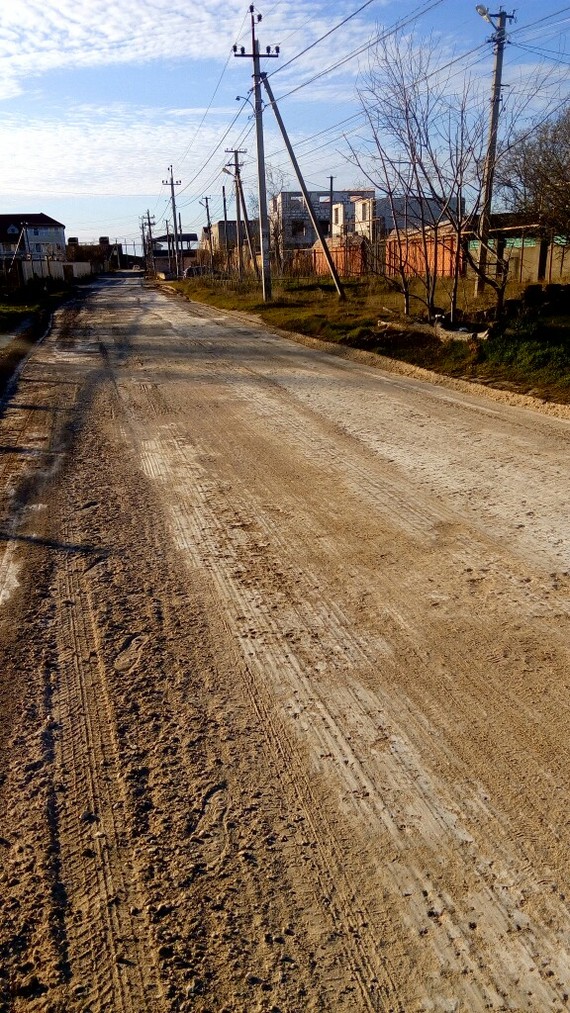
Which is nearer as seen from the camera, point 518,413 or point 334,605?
point 334,605

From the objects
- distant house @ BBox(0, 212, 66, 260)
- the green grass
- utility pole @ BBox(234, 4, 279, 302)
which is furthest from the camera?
distant house @ BBox(0, 212, 66, 260)

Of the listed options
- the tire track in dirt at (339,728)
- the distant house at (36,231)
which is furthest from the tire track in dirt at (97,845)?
the distant house at (36,231)

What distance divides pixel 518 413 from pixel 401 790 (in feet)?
21.1

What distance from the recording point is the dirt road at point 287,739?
1.95 metres

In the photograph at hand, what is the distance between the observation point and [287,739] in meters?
2.80

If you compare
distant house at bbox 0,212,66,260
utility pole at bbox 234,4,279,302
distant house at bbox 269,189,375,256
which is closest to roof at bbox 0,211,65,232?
distant house at bbox 0,212,66,260

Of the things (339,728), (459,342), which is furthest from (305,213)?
(339,728)

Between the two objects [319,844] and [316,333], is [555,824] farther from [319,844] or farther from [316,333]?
[316,333]

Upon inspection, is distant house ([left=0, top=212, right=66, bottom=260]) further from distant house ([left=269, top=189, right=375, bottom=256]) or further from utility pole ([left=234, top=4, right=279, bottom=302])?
utility pole ([left=234, top=4, right=279, bottom=302])

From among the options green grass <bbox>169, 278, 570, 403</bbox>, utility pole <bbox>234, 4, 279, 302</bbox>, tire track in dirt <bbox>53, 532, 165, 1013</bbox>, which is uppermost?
utility pole <bbox>234, 4, 279, 302</bbox>

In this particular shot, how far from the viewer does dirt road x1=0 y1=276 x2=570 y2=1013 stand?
195 cm

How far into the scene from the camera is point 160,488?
578cm

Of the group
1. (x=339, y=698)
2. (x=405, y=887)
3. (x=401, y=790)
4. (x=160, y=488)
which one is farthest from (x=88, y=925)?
(x=160, y=488)

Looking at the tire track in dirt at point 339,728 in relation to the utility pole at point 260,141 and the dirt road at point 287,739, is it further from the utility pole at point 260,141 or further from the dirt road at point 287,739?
the utility pole at point 260,141
